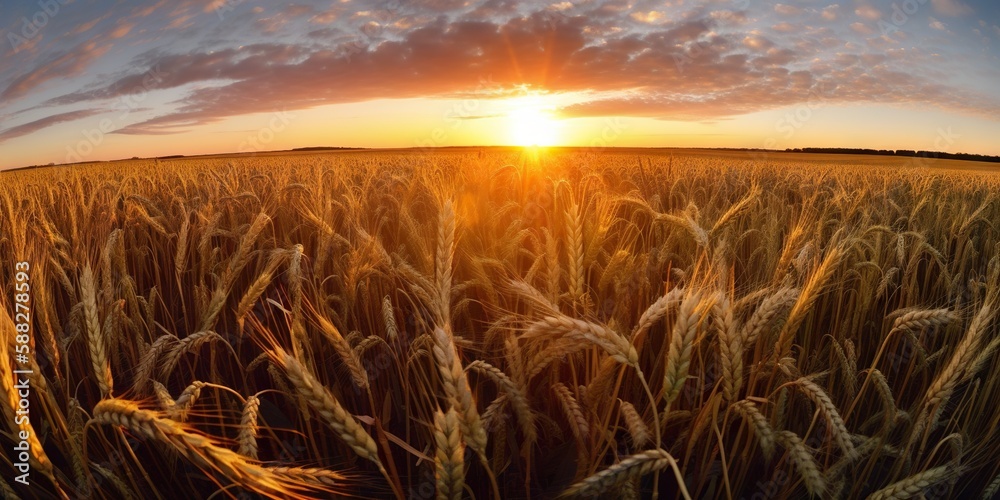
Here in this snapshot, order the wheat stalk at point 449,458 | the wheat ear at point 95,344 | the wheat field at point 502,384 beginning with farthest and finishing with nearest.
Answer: the wheat ear at point 95,344, the wheat field at point 502,384, the wheat stalk at point 449,458

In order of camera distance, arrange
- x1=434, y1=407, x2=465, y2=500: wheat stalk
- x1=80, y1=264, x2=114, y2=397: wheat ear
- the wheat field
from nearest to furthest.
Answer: x1=434, y1=407, x2=465, y2=500: wheat stalk → the wheat field → x1=80, y1=264, x2=114, y2=397: wheat ear

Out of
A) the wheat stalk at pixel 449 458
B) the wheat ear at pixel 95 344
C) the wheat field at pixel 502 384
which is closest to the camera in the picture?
the wheat stalk at pixel 449 458

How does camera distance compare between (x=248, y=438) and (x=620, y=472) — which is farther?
(x=248, y=438)

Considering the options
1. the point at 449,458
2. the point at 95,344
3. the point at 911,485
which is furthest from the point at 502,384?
the point at 95,344

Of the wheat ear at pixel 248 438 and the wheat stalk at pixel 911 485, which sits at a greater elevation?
the wheat ear at pixel 248 438

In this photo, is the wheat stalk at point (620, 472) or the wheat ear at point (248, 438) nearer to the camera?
the wheat stalk at point (620, 472)

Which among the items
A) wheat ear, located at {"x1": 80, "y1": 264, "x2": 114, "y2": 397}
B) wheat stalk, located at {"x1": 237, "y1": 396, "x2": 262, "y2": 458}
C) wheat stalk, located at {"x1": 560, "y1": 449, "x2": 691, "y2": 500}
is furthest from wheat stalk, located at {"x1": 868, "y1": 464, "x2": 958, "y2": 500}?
wheat ear, located at {"x1": 80, "y1": 264, "x2": 114, "y2": 397}

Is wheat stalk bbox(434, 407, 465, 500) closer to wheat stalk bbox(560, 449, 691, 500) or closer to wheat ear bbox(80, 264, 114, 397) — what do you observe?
wheat stalk bbox(560, 449, 691, 500)

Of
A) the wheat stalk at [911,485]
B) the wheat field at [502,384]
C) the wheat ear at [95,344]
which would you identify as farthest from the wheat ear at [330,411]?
the wheat stalk at [911,485]

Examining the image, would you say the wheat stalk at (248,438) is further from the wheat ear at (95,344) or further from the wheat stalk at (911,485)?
the wheat stalk at (911,485)

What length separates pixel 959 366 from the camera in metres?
1.26

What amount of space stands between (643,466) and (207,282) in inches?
118

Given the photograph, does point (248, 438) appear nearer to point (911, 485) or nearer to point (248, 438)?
point (248, 438)

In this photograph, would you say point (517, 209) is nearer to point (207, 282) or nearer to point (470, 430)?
point (207, 282)
